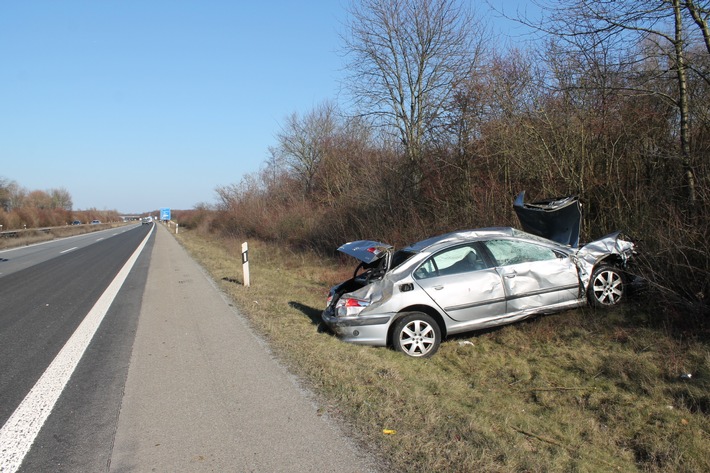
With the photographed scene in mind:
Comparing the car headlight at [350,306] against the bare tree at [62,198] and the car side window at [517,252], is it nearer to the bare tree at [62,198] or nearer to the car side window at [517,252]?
the car side window at [517,252]

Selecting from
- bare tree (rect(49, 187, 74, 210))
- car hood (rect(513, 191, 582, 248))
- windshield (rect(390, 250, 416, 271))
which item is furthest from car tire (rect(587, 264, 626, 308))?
bare tree (rect(49, 187, 74, 210))

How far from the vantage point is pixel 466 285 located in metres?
6.61

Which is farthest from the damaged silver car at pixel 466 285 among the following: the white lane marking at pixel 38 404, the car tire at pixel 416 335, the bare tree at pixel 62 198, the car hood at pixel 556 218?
the bare tree at pixel 62 198

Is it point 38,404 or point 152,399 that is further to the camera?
point 152,399

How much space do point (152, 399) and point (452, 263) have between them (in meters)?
4.09

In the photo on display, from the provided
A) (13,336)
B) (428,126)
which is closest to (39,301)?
(13,336)

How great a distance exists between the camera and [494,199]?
11.6 meters

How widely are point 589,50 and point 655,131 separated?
1979 millimetres

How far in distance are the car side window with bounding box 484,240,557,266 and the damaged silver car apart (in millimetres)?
14

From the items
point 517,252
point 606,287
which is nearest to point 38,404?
point 517,252

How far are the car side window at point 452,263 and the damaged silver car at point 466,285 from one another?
1 cm

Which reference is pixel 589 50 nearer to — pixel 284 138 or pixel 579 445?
pixel 579 445

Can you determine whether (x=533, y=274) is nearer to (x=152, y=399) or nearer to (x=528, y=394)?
(x=528, y=394)

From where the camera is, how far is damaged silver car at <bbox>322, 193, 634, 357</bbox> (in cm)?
646
